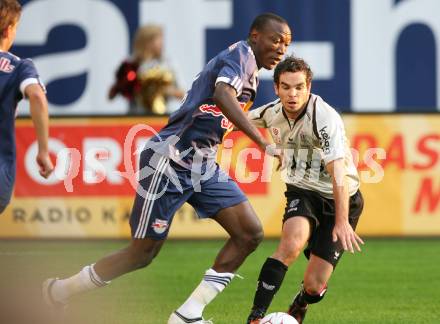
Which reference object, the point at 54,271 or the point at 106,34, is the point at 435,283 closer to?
the point at 54,271

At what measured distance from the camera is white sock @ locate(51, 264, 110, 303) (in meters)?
8.28

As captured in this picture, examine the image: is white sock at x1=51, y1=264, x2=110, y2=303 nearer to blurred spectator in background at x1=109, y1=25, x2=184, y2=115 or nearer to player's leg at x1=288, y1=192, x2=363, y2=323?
player's leg at x1=288, y1=192, x2=363, y2=323

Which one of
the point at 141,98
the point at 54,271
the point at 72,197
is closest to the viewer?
the point at 54,271

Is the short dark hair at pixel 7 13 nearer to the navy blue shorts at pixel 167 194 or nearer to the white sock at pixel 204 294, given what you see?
the navy blue shorts at pixel 167 194

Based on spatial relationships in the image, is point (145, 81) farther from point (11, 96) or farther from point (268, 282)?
point (11, 96)

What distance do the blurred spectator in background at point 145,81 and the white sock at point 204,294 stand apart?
276 inches

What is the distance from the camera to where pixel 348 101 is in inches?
686

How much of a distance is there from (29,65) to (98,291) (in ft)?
11.8

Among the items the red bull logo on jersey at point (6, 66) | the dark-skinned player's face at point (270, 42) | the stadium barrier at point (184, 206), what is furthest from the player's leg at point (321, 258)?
the stadium barrier at point (184, 206)

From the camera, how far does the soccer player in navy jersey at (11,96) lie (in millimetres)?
7125

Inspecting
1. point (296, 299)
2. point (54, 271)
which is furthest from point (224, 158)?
point (296, 299)

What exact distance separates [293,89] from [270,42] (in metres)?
0.41

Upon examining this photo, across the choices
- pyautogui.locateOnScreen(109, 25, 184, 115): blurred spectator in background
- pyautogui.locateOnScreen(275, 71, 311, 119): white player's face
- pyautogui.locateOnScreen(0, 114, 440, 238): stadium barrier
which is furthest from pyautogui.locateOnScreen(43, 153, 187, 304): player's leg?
pyautogui.locateOnScreen(109, 25, 184, 115): blurred spectator in background

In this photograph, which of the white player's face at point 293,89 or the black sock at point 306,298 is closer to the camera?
the white player's face at point 293,89
